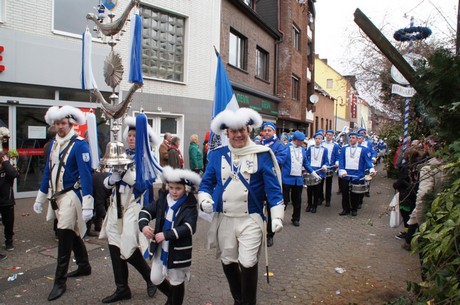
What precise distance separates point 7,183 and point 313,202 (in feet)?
22.3

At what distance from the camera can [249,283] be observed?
141 inches

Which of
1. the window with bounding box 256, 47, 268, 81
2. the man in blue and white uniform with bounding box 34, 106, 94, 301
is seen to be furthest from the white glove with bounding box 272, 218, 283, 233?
the window with bounding box 256, 47, 268, 81

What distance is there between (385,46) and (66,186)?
3.65m

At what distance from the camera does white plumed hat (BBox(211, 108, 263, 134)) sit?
3.69m

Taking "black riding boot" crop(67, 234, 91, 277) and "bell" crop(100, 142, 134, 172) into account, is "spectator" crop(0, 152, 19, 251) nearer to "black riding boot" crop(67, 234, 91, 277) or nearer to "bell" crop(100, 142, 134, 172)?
"black riding boot" crop(67, 234, 91, 277)

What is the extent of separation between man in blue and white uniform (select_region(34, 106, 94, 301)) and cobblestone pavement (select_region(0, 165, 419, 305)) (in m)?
0.47

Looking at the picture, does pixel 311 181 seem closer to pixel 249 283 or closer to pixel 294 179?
pixel 294 179

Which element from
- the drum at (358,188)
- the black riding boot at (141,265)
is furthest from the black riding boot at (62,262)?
the drum at (358,188)

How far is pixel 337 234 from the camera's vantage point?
7.43 m

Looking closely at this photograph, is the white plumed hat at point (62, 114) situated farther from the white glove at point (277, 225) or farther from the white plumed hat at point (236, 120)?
the white glove at point (277, 225)

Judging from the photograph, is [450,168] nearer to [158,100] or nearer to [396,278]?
[396,278]

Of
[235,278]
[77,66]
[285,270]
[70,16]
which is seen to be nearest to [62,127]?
[235,278]

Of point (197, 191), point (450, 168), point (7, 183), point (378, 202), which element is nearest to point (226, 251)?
point (197, 191)

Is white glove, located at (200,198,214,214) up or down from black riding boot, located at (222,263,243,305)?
up
